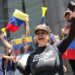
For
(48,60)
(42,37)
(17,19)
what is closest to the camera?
(48,60)

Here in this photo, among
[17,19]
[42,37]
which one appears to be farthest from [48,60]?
[17,19]

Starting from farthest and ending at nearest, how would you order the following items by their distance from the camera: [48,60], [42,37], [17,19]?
1. [17,19]
2. [42,37]
3. [48,60]

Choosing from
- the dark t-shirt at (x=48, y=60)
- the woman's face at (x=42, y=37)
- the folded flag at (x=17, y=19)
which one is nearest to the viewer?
the dark t-shirt at (x=48, y=60)

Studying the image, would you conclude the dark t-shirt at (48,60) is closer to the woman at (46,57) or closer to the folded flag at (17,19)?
the woman at (46,57)

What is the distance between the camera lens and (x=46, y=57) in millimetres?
2926

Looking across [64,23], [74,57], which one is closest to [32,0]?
[64,23]

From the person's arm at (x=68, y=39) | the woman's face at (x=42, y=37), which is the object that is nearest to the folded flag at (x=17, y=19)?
the woman's face at (x=42, y=37)

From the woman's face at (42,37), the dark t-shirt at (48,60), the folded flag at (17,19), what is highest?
the woman's face at (42,37)

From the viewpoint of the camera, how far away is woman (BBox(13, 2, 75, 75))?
2.87 m

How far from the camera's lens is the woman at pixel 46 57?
2.87 meters

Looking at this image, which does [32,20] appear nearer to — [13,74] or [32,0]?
[32,0]

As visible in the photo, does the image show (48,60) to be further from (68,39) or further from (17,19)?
(17,19)

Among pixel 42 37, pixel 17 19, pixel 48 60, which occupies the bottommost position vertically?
pixel 17 19

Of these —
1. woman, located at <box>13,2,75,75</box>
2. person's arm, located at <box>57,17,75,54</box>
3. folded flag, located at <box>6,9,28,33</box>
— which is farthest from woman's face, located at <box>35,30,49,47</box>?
folded flag, located at <box>6,9,28,33</box>
